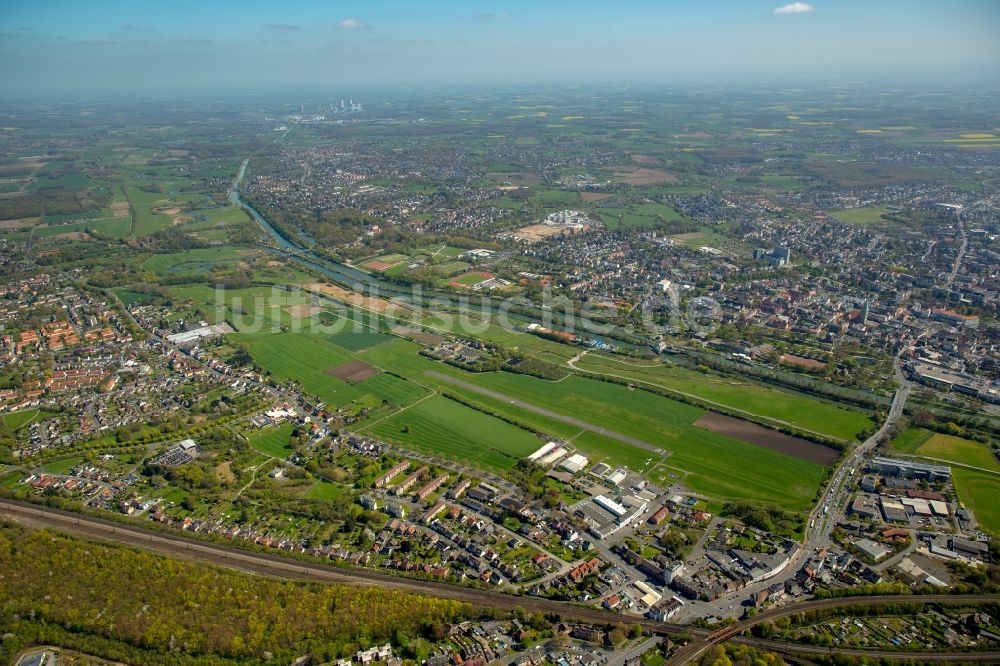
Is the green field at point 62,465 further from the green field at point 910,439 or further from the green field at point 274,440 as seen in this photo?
the green field at point 910,439

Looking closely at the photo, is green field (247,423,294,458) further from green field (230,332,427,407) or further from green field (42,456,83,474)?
green field (42,456,83,474)

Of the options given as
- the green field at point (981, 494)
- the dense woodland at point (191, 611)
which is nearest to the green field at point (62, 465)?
the dense woodland at point (191, 611)

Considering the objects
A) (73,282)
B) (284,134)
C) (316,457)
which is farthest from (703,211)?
(284,134)

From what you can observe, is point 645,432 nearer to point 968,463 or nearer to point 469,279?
point 968,463

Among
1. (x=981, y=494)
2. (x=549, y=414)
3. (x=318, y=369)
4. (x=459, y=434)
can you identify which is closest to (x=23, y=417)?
(x=318, y=369)

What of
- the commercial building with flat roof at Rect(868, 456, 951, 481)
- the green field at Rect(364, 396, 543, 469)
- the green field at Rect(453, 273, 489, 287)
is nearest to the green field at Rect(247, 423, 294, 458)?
the green field at Rect(364, 396, 543, 469)

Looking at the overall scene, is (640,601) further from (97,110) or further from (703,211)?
(97,110)
